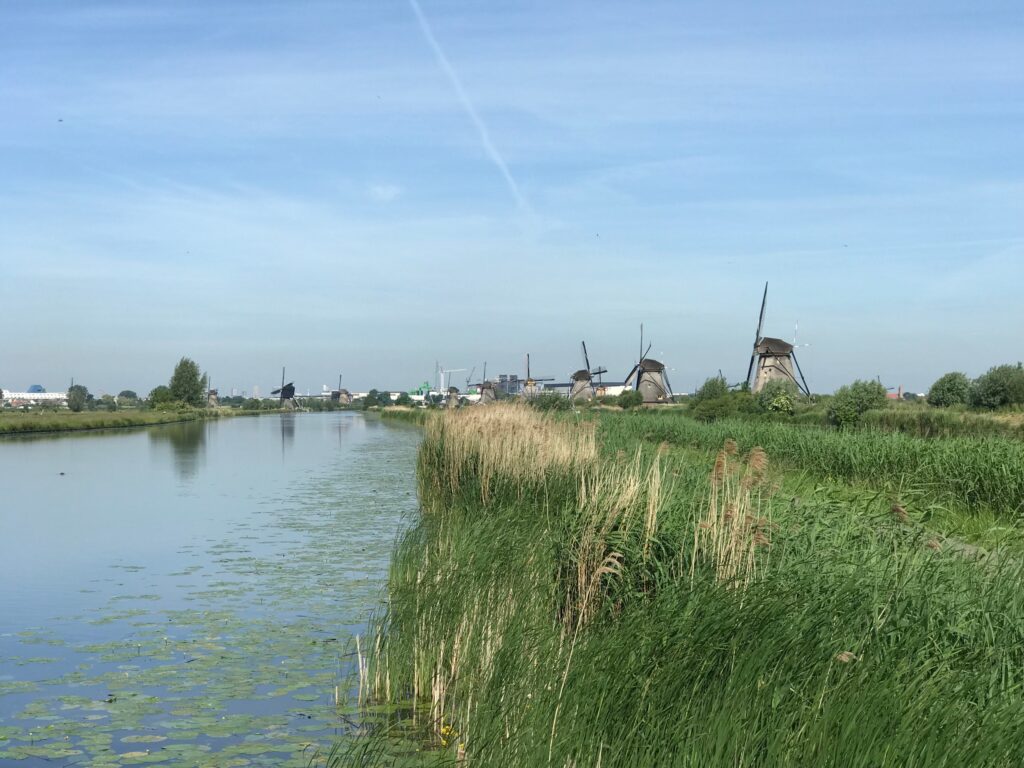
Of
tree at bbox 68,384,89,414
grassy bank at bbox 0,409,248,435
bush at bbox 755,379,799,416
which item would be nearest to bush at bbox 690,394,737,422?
bush at bbox 755,379,799,416

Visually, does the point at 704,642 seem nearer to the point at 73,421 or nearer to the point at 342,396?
the point at 73,421

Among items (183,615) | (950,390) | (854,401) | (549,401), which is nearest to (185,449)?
(549,401)

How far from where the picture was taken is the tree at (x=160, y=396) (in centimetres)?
9825

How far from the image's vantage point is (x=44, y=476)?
1085 inches

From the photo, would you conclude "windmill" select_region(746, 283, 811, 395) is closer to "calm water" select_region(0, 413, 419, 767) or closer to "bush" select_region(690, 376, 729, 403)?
"bush" select_region(690, 376, 729, 403)

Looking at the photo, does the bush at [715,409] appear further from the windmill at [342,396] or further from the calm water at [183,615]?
the windmill at [342,396]

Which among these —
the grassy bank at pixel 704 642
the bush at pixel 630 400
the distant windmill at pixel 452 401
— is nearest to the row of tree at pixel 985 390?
the distant windmill at pixel 452 401

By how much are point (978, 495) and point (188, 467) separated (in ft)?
76.7

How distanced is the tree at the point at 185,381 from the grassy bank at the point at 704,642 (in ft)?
318

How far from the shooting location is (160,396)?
324ft

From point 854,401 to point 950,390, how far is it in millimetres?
5454

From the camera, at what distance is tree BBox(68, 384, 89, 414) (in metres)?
82.9

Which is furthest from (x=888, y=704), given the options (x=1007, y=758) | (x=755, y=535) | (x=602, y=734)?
(x=755, y=535)

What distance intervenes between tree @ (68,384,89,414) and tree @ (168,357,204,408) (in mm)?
8665
